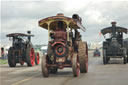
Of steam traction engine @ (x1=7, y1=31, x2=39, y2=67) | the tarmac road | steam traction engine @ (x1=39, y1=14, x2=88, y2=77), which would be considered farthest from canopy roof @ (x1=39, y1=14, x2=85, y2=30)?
steam traction engine @ (x1=7, y1=31, x2=39, y2=67)

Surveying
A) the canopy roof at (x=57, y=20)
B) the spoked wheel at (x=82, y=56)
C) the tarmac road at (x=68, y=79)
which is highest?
the canopy roof at (x=57, y=20)

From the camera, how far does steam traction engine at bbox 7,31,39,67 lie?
22109 mm

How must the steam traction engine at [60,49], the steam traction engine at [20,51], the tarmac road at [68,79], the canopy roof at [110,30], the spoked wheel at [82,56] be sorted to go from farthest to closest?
1. the canopy roof at [110,30]
2. the steam traction engine at [20,51]
3. the spoked wheel at [82,56]
4. the steam traction engine at [60,49]
5. the tarmac road at [68,79]

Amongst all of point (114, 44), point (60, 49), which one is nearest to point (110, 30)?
point (114, 44)

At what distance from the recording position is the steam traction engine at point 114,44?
2258 cm

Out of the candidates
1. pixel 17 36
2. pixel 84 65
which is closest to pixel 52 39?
pixel 84 65

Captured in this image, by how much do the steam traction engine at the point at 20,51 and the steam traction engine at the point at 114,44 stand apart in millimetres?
6672

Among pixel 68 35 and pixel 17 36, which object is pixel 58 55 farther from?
pixel 17 36

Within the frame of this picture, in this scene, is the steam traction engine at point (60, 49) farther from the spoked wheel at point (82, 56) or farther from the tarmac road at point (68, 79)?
the tarmac road at point (68, 79)

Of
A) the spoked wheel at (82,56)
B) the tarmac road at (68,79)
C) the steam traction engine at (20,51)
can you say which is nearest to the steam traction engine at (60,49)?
the spoked wheel at (82,56)

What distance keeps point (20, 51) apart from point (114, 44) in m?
8.35

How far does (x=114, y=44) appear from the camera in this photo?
22.8 m

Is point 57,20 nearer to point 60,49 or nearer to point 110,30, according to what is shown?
point 60,49

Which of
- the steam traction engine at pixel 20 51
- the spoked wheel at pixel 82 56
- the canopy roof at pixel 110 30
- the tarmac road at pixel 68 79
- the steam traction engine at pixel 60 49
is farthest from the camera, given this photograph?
the canopy roof at pixel 110 30
